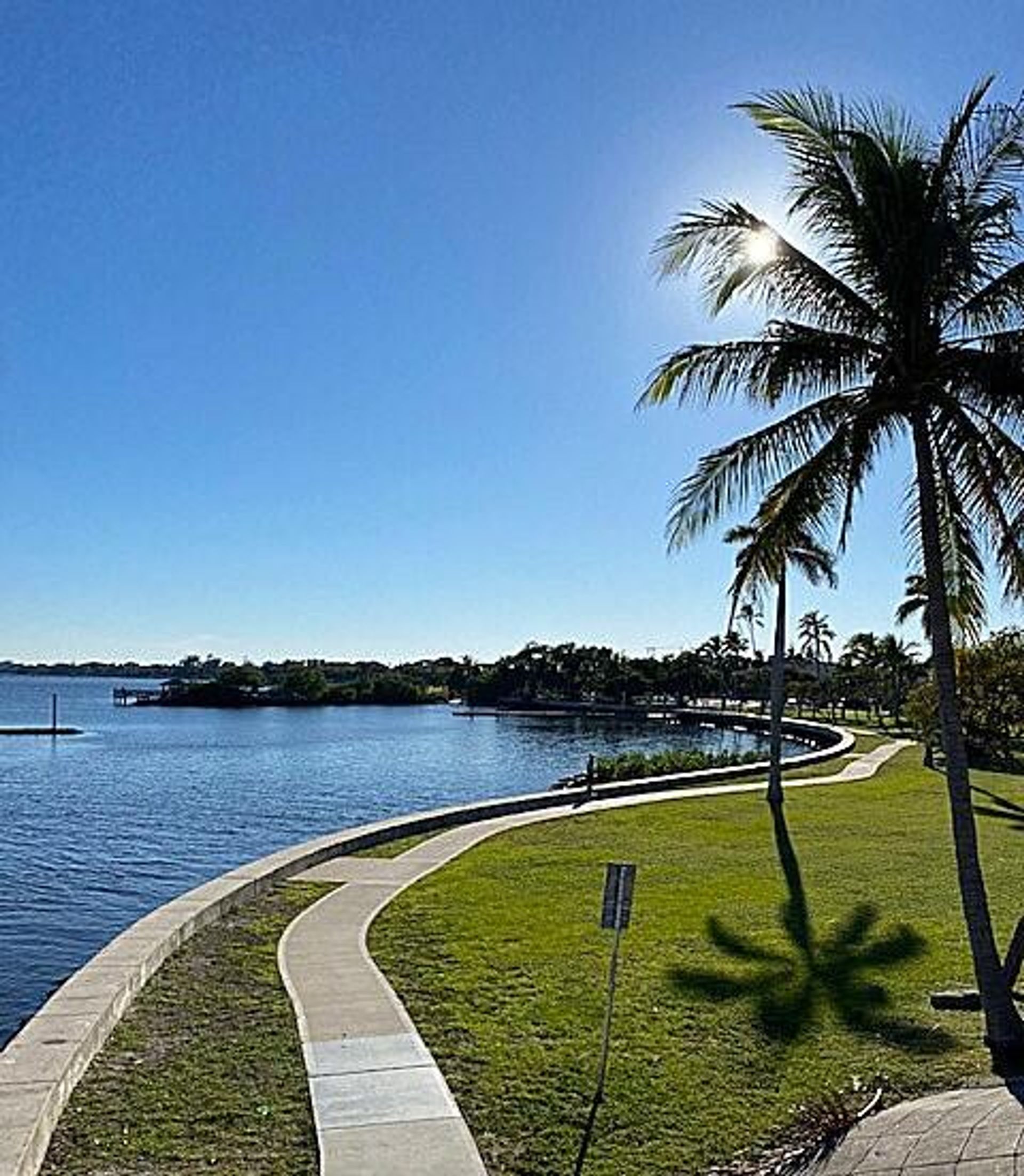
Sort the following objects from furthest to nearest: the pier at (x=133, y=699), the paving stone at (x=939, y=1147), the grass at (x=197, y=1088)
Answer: the pier at (x=133, y=699)
the grass at (x=197, y=1088)
the paving stone at (x=939, y=1147)

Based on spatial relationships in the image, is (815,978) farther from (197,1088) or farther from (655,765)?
(655,765)

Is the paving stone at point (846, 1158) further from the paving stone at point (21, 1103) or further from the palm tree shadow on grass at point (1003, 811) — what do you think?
the palm tree shadow on grass at point (1003, 811)

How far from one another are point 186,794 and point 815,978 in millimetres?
31808

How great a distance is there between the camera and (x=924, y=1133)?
6.54m

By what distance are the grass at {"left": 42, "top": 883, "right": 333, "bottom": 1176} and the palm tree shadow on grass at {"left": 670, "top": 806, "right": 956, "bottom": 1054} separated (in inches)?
139

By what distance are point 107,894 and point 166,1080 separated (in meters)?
13.1

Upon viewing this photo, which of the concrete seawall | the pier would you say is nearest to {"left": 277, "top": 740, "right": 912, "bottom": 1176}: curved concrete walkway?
the concrete seawall

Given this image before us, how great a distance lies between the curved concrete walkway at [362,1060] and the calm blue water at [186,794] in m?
3.47

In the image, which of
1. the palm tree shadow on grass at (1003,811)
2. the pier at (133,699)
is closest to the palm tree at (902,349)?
the palm tree shadow on grass at (1003,811)

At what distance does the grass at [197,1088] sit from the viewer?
6547mm

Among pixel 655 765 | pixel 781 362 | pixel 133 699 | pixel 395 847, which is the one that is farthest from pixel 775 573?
pixel 133 699

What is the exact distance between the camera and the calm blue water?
59.5ft

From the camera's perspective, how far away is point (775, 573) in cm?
1084

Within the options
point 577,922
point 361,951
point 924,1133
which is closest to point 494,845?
point 577,922
